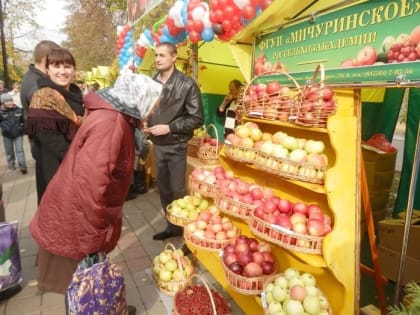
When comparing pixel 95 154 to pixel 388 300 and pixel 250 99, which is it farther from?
pixel 388 300

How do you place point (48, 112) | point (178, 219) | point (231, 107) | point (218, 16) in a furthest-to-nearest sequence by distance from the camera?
point (231, 107) < point (218, 16) < point (178, 219) < point (48, 112)

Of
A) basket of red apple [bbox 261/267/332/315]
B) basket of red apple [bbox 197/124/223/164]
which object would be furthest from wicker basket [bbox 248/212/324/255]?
basket of red apple [bbox 197/124/223/164]

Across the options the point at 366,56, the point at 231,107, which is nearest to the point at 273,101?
the point at 366,56

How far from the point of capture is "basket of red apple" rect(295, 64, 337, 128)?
82.0 inches

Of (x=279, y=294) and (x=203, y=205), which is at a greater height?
(x=203, y=205)

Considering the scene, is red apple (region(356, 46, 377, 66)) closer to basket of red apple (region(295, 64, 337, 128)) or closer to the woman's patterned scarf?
basket of red apple (region(295, 64, 337, 128))

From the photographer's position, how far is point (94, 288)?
2.12 m

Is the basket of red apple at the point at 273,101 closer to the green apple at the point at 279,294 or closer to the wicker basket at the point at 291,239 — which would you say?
the wicker basket at the point at 291,239

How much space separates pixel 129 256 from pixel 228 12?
3056 millimetres

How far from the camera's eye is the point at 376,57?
6.53ft

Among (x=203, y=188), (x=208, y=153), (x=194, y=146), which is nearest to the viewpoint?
(x=203, y=188)

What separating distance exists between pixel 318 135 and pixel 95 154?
61.5 inches

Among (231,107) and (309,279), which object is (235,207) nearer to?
(309,279)

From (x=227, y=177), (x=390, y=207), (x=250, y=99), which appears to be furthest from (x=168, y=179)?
(x=390, y=207)
